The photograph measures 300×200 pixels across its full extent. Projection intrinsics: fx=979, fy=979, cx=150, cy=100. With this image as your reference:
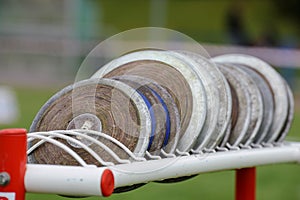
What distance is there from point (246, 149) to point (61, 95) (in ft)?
3.01

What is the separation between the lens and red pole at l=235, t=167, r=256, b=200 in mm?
4176

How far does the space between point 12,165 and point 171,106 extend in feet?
2.84

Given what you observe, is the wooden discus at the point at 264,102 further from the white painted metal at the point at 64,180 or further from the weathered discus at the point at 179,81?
the white painted metal at the point at 64,180

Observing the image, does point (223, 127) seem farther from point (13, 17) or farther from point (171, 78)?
→ point (13, 17)

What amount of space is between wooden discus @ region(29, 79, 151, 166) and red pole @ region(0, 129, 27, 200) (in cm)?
33

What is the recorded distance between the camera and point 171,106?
336cm

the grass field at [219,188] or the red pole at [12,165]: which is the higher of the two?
the red pole at [12,165]

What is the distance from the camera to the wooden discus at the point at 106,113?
10.1 feet

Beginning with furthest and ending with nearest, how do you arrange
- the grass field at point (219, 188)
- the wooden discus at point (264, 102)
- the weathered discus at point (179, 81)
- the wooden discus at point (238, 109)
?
the grass field at point (219, 188) → the wooden discus at point (264, 102) → the wooden discus at point (238, 109) → the weathered discus at point (179, 81)

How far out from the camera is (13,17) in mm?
→ 22781

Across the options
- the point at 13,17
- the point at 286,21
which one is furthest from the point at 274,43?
the point at 286,21

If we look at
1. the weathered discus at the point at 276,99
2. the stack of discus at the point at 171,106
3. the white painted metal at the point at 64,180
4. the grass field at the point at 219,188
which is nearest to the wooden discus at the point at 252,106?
the stack of discus at the point at 171,106

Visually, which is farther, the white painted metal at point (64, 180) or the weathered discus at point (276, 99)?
the weathered discus at point (276, 99)

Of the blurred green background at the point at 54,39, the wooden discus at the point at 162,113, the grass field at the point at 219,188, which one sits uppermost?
the blurred green background at the point at 54,39
